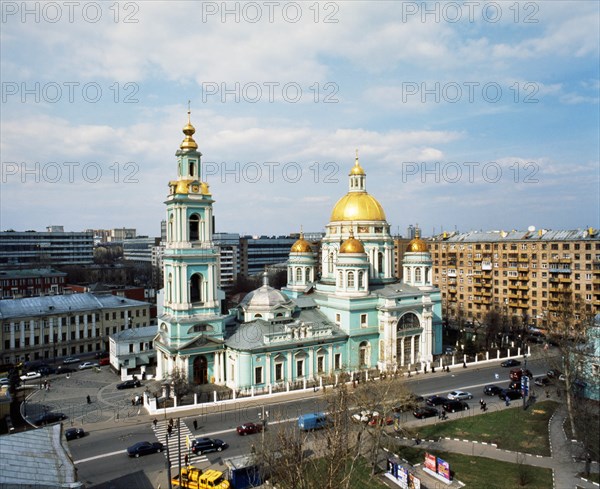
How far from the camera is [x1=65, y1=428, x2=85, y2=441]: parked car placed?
30281mm

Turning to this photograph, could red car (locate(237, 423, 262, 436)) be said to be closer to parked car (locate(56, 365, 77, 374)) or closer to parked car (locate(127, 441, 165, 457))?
parked car (locate(127, 441, 165, 457))

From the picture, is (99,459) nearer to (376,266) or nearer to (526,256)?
(376,266)

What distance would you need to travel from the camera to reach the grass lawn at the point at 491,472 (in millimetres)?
23656

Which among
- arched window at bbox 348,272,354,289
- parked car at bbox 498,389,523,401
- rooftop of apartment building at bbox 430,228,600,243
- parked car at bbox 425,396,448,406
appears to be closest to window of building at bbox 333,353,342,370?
arched window at bbox 348,272,354,289

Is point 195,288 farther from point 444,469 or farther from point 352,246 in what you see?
point 444,469

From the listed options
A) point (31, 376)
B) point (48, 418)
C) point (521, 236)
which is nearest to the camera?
point (48, 418)

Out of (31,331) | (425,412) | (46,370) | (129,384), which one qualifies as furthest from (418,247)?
(31,331)

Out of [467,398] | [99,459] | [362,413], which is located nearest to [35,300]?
[99,459]

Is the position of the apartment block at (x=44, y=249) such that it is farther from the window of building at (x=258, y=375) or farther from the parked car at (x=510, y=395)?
the parked car at (x=510, y=395)

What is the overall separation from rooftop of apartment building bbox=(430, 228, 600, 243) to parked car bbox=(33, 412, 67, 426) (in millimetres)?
60051

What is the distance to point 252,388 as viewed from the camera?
39750 millimetres

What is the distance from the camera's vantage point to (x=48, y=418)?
33.2 metres

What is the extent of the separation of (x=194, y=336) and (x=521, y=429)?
2514 cm

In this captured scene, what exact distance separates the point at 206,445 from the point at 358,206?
31647 mm
